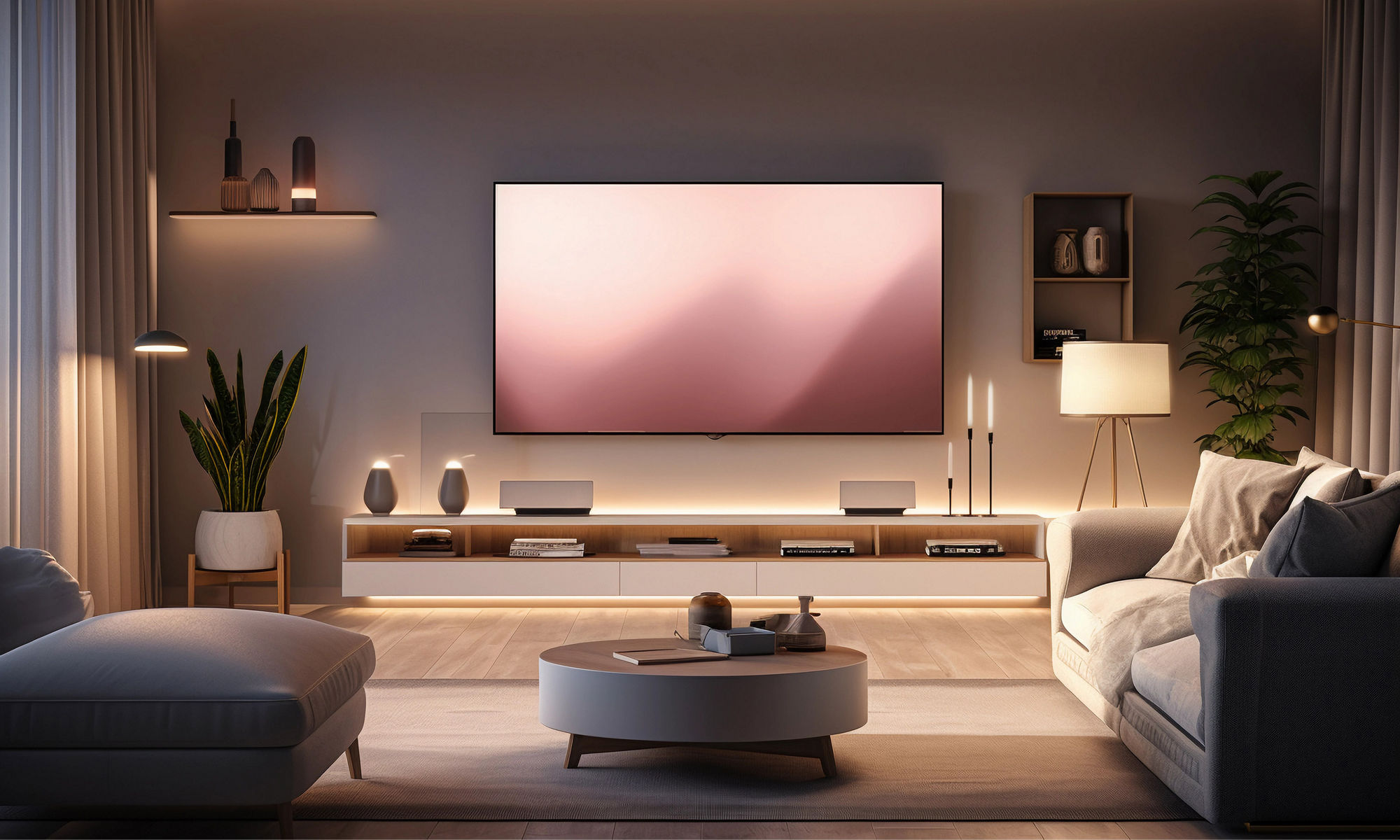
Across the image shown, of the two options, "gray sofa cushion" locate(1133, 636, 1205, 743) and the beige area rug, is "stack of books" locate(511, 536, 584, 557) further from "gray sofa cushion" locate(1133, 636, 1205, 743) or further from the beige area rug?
"gray sofa cushion" locate(1133, 636, 1205, 743)

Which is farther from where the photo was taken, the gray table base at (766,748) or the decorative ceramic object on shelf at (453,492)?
the decorative ceramic object on shelf at (453,492)

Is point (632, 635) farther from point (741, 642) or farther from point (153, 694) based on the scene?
point (153, 694)

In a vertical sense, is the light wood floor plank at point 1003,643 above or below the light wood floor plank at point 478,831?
below

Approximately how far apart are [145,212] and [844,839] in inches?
172

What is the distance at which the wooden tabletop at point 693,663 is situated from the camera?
247 centimetres

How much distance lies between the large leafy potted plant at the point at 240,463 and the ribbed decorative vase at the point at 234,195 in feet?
2.42

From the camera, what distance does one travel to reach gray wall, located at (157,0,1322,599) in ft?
17.1

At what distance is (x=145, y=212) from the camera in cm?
499

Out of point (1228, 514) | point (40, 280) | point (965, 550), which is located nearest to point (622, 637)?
point (965, 550)

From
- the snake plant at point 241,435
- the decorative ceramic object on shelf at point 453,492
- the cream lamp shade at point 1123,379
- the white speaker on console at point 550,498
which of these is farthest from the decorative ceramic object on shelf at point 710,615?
the snake plant at point 241,435

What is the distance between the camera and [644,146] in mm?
5246

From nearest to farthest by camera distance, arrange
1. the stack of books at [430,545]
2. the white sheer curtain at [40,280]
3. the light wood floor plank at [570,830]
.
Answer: the light wood floor plank at [570,830], the white sheer curtain at [40,280], the stack of books at [430,545]

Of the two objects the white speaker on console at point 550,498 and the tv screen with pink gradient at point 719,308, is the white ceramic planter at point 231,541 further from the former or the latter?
the tv screen with pink gradient at point 719,308

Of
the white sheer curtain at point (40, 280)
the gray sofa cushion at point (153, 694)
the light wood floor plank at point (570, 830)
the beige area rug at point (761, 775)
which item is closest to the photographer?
the gray sofa cushion at point (153, 694)
